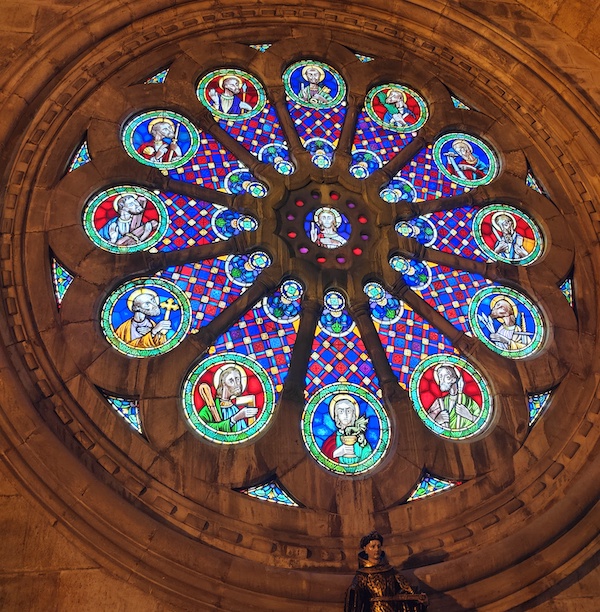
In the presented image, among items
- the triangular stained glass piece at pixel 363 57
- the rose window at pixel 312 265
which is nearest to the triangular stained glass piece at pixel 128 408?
the rose window at pixel 312 265

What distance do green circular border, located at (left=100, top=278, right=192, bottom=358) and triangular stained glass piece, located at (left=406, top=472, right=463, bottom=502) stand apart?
298 cm

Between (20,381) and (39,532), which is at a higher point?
(20,381)

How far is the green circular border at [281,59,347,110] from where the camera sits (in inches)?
449

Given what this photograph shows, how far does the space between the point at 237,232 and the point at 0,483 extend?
4151mm

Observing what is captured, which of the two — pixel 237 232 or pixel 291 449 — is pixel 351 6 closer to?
pixel 237 232

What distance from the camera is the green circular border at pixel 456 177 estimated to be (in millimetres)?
11102

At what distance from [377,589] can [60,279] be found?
15.7 feet

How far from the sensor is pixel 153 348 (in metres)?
8.81

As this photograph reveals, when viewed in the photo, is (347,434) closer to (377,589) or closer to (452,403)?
(452,403)

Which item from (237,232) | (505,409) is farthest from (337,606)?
(237,232)

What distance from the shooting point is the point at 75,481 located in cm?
738

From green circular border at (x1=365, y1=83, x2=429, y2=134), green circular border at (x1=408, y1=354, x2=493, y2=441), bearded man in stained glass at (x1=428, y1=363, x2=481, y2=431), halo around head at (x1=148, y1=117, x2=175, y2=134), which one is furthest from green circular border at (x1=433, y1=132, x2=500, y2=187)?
halo around head at (x1=148, y1=117, x2=175, y2=134)

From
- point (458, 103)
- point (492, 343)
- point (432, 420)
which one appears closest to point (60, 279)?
point (432, 420)

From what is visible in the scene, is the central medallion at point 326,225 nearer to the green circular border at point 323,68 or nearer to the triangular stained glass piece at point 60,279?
the green circular border at point 323,68
